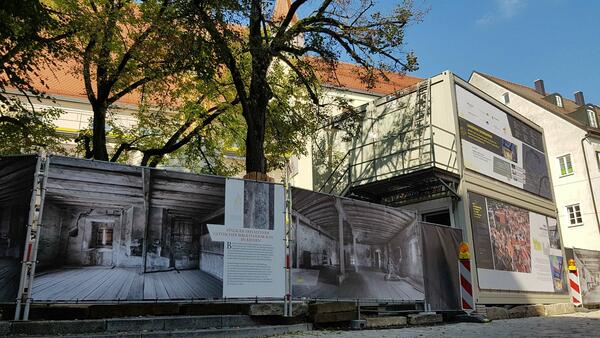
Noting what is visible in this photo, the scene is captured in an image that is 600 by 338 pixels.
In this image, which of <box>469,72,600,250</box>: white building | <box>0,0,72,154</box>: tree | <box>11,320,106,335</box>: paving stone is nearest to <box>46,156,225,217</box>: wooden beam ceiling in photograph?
<box>11,320,106,335</box>: paving stone

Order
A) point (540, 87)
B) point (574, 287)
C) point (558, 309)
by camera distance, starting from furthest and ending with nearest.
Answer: point (540, 87) < point (574, 287) < point (558, 309)

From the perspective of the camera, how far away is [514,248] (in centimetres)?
1669

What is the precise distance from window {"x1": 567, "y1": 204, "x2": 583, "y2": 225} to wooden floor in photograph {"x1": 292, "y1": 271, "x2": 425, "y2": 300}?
2593cm

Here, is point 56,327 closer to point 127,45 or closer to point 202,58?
point 202,58

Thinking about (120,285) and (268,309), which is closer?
(120,285)

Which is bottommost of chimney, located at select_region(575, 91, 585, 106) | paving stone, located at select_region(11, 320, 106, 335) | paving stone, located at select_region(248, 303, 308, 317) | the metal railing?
paving stone, located at select_region(11, 320, 106, 335)

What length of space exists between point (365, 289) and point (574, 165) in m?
29.1

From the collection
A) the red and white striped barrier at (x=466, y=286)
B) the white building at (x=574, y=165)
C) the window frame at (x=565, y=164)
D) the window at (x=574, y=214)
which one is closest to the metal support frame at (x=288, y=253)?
the red and white striped barrier at (x=466, y=286)

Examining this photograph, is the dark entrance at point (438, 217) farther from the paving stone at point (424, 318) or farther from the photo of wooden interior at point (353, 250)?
the paving stone at point (424, 318)

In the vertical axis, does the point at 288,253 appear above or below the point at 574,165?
below

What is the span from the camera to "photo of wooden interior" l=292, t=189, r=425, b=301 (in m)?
8.73

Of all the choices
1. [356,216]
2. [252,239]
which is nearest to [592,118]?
[356,216]

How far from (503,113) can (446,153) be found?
4573 mm

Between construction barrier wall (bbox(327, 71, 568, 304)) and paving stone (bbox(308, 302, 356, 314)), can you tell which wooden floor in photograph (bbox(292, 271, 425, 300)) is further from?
construction barrier wall (bbox(327, 71, 568, 304))
